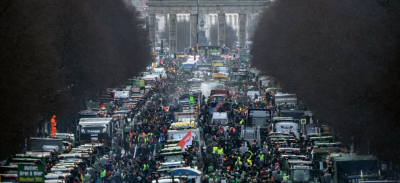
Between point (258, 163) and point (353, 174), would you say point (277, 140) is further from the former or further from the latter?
point (353, 174)

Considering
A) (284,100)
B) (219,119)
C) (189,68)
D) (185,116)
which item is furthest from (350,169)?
(189,68)

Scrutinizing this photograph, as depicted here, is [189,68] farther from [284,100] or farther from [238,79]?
[284,100]

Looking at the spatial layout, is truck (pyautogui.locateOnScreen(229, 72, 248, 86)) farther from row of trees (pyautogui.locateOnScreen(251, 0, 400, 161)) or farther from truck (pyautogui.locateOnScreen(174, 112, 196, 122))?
truck (pyautogui.locateOnScreen(174, 112, 196, 122))

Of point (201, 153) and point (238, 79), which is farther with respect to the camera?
point (238, 79)

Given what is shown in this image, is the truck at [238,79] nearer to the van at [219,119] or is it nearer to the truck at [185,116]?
the van at [219,119]

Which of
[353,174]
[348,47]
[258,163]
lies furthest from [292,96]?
[353,174]

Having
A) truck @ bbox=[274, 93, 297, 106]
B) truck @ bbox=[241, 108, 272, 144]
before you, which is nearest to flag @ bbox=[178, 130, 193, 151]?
truck @ bbox=[241, 108, 272, 144]
